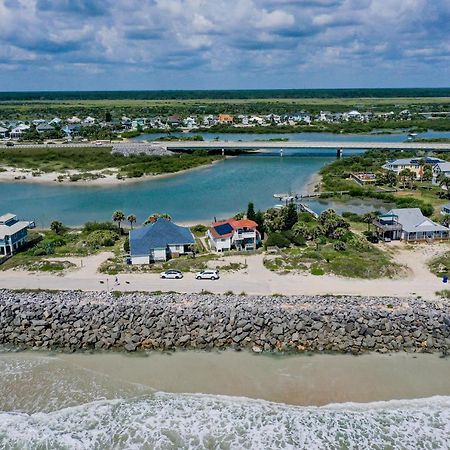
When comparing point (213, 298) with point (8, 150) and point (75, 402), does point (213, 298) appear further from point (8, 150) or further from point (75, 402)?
point (8, 150)

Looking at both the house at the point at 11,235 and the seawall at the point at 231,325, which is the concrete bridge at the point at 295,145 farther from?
the seawall at the point at 231,325

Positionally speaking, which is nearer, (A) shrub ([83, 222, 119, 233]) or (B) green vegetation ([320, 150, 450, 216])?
(A) shrub ([83, 222, 119, 233])

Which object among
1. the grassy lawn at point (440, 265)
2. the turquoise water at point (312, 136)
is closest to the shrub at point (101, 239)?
the grassy lawn at point (440, 265)

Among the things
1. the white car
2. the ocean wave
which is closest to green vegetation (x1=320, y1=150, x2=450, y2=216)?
the white car

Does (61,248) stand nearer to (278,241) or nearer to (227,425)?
(278,241)

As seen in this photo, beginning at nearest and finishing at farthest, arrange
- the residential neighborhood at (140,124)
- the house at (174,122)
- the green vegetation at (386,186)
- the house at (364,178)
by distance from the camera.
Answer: the green vegetation at (386,186)
the house at (364,178)
the residential neighborhood at (140,124)
the house at (174,122)

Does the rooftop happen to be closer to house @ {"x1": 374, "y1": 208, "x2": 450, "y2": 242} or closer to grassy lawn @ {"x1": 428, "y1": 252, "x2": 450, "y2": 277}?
house @ {"x1": 374, "y1": 208, "x2": 450, "y2": 242}

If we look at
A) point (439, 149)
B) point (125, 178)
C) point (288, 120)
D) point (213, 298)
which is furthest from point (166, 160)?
Answer: point (288, 120)
